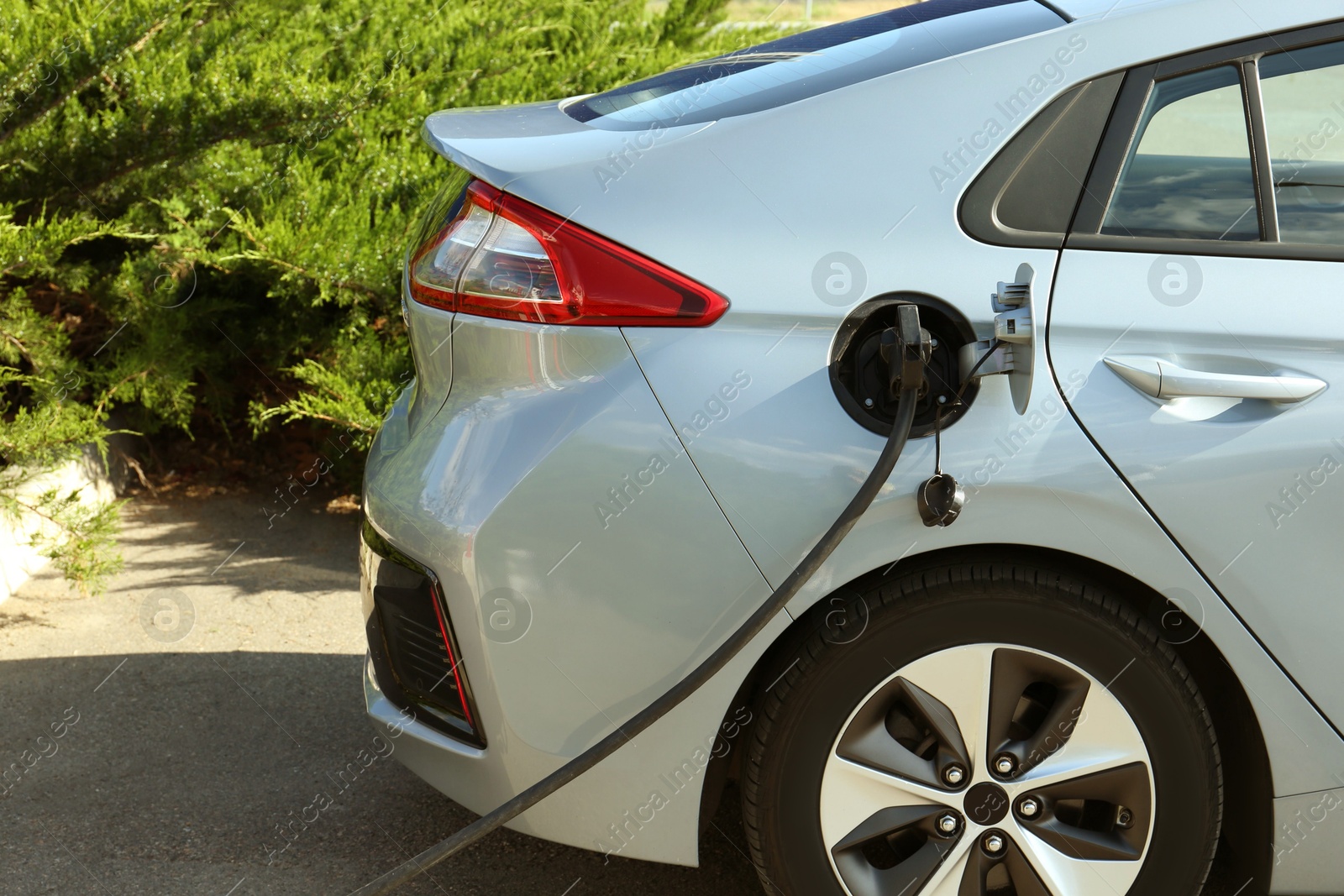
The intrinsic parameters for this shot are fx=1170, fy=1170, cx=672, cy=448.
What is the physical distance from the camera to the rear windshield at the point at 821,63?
1.94 metres

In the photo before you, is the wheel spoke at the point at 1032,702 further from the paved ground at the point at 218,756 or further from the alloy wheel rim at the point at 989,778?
the paved ground at the point at 218,756

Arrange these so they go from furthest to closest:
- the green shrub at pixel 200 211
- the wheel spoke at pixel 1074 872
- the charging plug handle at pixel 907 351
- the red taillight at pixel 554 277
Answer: the green shrub at pixel 200 211, the wheel spoke at pixel 1074 872, the red taillight at pixel 554 277, the charging plug handle at pixel 907 351

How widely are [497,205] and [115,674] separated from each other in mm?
2106

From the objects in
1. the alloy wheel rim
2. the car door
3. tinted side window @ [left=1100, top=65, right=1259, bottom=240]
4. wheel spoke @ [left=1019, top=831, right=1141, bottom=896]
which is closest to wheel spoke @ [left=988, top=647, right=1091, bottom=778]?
the alloy wheel rim

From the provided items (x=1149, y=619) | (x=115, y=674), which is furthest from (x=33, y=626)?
(x=1149, y=619)

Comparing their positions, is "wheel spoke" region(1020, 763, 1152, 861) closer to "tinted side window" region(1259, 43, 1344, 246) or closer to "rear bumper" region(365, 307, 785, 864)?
"rear bumper" region(365, 307, 785, 864)

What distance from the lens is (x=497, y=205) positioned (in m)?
1.94

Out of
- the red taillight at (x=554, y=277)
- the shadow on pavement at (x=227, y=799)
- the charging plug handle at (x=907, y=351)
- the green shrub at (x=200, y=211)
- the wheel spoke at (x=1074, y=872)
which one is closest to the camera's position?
the charging plug handle at (x=907, y=351)

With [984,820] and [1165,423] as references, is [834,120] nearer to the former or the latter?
[1165,423]

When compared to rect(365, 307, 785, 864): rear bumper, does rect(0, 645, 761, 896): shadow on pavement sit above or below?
below

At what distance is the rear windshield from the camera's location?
6.38 feet

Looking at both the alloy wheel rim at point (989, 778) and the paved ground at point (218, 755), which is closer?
the alloy wheel rim at point (989, 778)

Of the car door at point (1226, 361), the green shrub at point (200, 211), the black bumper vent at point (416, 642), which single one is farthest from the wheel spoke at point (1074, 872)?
the green shrub at point (200, 211)

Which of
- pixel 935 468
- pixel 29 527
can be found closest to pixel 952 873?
pixel 935 468
